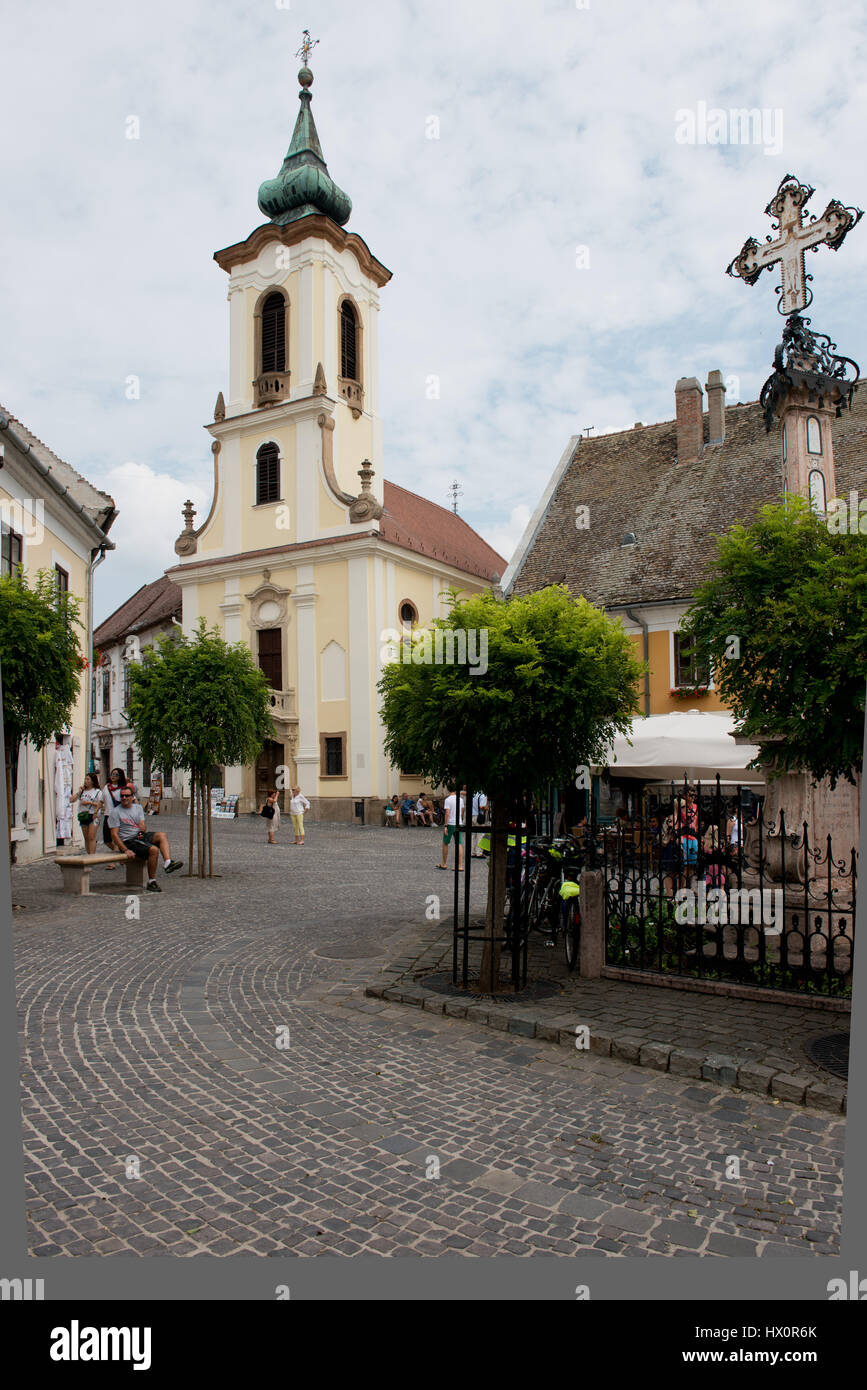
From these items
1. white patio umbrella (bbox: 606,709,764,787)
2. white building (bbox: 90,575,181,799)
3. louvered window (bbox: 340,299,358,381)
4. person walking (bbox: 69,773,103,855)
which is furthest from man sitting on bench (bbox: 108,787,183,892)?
white building (bbox: 90,575,181,799)

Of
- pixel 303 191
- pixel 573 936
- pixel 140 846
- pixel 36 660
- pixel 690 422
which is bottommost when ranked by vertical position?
pixel 573 936

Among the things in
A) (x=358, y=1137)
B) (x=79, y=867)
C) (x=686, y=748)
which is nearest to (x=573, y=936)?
(x=686, y=748)

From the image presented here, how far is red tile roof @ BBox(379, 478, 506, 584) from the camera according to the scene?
38.7m

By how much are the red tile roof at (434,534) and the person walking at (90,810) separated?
62.8ft

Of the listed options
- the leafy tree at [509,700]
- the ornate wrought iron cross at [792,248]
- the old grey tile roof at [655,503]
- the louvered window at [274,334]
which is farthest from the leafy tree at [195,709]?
the louvered window at [274,334]

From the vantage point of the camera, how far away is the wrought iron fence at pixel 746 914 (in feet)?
24.0

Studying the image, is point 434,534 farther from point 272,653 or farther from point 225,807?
point 225,807

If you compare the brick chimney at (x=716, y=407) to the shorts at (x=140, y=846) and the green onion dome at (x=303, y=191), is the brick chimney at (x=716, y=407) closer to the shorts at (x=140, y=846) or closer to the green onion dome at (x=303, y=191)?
the green onion dome at (x=303, y=191)

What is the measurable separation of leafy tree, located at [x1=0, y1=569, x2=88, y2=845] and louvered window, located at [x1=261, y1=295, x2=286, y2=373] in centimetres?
2934

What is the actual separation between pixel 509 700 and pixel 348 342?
35.7m

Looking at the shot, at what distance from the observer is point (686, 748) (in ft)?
39.7

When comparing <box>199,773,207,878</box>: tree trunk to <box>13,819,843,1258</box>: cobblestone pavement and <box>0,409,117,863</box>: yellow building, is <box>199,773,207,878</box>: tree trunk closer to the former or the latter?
<box>0,409,117,863</box>: yellow building
